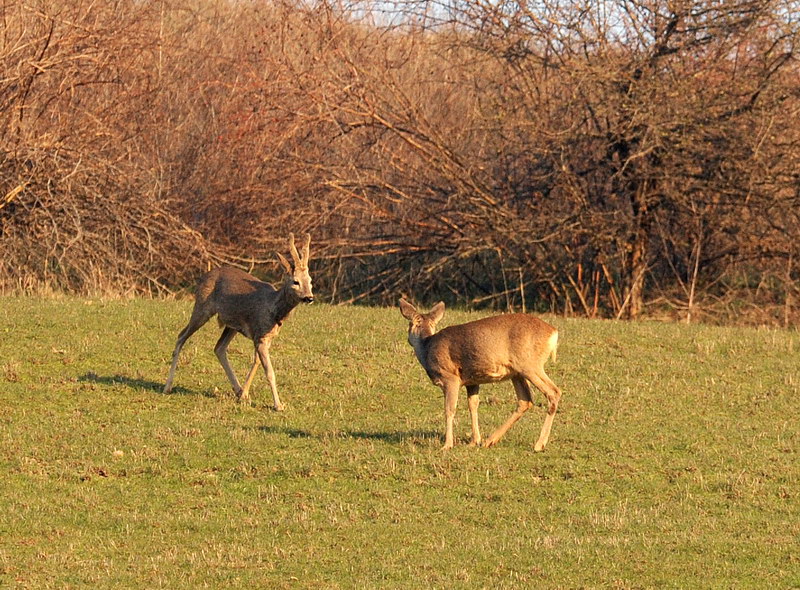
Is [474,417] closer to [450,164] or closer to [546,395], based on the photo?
[546,395]

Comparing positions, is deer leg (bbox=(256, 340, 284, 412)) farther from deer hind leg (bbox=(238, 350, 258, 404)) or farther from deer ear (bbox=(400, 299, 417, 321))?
deer ear (bbox=(400, 299, 417, 321))

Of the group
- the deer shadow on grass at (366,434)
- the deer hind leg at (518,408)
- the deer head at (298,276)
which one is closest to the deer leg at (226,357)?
the deer head at (298,276)

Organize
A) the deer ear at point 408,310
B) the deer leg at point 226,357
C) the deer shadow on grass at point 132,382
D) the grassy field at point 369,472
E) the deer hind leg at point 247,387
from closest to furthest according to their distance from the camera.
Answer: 1. the grassy field at point 369,472
2. the deer ear at point 408,310
3. the deer hind leg at point 247,387
4. the deer leg at point 226,357
5. the deer shadow on grass at point 132,382

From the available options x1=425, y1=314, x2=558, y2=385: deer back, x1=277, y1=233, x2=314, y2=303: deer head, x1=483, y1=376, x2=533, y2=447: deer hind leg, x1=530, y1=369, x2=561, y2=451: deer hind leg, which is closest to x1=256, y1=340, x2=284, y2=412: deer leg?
x1=277, y1=233, x2=314, y2=303: deer head

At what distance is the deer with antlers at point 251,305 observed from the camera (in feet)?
38.9

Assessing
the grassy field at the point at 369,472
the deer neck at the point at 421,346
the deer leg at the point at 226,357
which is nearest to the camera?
the grassy field at the point at 369,472

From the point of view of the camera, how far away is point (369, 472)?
9.85 metres

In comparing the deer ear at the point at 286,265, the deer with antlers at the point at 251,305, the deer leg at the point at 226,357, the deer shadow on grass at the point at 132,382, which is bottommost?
the deer shadow on grass at the point at 132,382

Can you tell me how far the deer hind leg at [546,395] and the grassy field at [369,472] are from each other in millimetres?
140

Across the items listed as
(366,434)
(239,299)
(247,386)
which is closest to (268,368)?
(247,386)

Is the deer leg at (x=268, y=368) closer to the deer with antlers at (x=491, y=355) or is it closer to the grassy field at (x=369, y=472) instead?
the grassy field at (x=369, y=472)

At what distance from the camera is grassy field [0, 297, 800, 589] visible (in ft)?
25.5

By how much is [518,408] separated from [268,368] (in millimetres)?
2697

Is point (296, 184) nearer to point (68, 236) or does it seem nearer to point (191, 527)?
point (68, 236)
